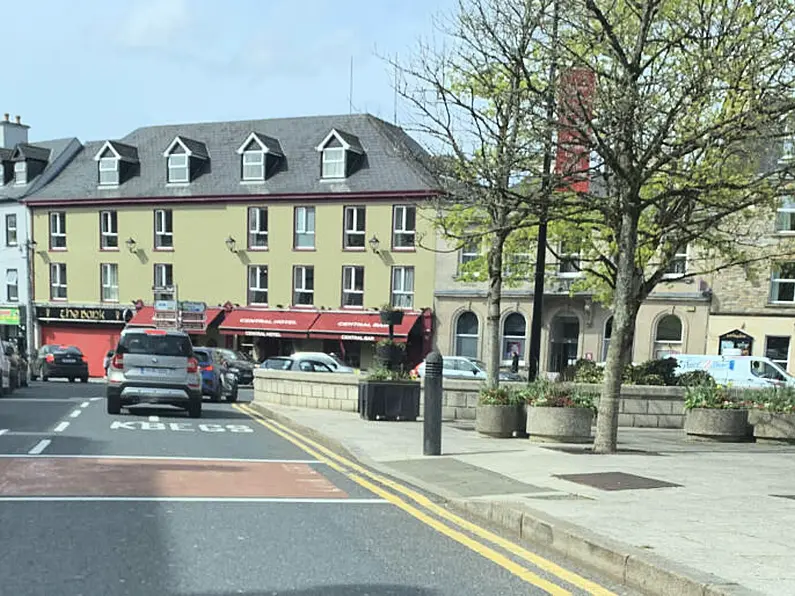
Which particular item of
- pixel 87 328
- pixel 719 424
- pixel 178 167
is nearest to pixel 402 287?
pixel 178 167

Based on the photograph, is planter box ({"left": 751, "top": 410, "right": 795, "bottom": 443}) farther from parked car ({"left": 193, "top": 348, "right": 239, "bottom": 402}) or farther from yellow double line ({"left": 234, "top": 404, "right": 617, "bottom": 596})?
parked car ({"left": 193, "top": 348, "right": 239, "bottom": 402})

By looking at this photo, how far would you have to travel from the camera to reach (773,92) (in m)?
8.86

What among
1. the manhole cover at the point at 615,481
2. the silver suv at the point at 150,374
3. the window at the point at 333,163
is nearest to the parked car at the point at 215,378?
the silver suv at the point at 150,374

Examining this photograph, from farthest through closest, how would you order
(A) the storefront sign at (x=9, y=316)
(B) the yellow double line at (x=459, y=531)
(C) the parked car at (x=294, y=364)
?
(A) the storefront sign at (x=9, y=316)
(C) the parked car at (x=294, y=364)
(B) the yellow double line at (x=459, y=531)

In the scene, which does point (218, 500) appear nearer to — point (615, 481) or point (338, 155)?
point (615, 481)

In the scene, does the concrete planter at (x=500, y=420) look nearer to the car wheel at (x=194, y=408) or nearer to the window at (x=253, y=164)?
the car wheel at (x=194, y=408)

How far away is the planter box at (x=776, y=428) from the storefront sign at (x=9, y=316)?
43409 mm

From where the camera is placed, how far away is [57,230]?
43.8 m

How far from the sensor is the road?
4781 millimetres

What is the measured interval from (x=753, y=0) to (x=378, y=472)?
7309 mm

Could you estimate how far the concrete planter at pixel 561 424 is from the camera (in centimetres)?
1139

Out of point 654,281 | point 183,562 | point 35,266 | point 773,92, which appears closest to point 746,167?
point 654,281

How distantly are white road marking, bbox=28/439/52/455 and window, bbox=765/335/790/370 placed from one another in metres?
29.1

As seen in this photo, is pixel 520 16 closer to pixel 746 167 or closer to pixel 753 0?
pixel 753 0
